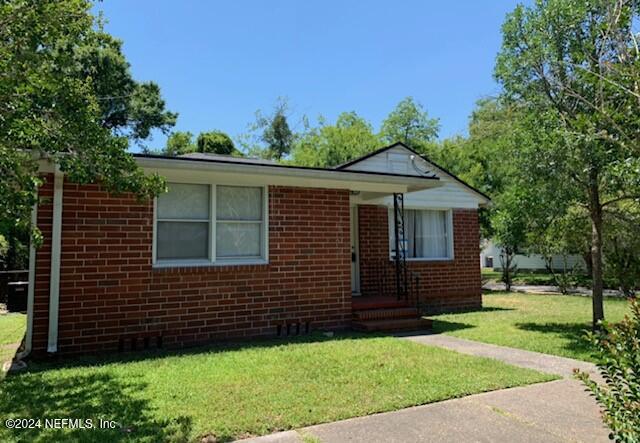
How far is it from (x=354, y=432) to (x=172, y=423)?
1.61 metres

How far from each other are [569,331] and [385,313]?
12.3 ft

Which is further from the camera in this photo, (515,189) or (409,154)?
(409,154)

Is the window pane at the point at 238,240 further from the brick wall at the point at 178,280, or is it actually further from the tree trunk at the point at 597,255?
the tree trunk at the point at 597,255

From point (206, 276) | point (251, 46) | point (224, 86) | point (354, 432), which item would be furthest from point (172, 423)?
point (224, 86)

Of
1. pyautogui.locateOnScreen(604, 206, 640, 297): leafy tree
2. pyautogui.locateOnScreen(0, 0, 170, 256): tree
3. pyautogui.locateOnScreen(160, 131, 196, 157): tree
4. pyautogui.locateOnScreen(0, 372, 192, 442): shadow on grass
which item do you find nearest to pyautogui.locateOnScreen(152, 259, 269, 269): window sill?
pyautogui.locateOnScreen(0, 372, 192, 442): shadow on grass

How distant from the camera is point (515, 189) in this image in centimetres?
965

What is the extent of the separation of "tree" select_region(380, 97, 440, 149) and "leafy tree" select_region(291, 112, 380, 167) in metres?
1.48

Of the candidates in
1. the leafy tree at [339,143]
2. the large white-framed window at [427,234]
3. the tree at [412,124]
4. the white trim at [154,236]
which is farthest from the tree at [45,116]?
the tree at [412,124]

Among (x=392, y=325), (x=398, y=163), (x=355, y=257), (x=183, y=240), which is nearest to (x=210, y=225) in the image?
(x=183, y=240)

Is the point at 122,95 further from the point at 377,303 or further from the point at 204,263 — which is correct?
the point at 377,303

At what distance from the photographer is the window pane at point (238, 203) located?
7.76m

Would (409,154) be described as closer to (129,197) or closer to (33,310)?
(129,197)

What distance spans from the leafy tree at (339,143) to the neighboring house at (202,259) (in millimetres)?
17867

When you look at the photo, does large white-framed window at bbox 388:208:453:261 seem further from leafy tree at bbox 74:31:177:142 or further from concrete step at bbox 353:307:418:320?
leafy tree at bbox 74:31:177:142
